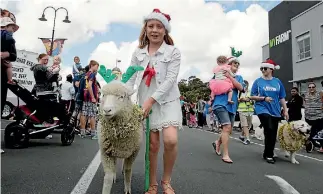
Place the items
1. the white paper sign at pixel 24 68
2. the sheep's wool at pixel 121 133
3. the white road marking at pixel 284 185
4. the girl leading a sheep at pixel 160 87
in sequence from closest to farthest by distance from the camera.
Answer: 1. the sheep's wool at pixel 121 133
2. the girl leading a sheep at pixel 160 87
3. the white road marking at pixel 284 185
4. the white paper sign at pixel 24 68

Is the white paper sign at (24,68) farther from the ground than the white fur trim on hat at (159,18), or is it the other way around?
the white paper sign at (24,68)

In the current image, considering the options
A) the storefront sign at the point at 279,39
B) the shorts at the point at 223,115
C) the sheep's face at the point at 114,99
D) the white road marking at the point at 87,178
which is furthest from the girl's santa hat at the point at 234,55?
the storefront sign at the point at 279,39

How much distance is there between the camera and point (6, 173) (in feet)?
16.3

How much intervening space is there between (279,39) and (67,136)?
84.7ft

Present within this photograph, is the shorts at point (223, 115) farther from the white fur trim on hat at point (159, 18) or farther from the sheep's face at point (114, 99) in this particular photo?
the sheep's face at point (114, 99)

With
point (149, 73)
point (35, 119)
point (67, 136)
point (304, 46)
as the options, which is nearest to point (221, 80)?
point (149, 73)

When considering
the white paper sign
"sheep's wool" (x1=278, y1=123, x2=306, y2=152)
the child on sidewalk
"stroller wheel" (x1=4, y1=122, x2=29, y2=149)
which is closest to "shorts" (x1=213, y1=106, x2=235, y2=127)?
the child on sidewalk

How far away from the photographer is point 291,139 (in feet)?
24.7

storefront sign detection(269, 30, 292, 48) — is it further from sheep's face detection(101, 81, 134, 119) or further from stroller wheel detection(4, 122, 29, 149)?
sheep's face detection(101, 81, 134, 119)

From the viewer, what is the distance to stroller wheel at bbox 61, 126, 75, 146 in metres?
8.20

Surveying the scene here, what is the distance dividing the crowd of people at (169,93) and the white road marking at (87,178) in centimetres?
84

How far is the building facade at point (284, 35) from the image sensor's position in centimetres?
2747

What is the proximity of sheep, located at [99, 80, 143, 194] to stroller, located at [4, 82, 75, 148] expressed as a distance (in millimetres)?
3999

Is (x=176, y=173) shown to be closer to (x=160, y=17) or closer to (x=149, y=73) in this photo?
(x=149, y=73)
